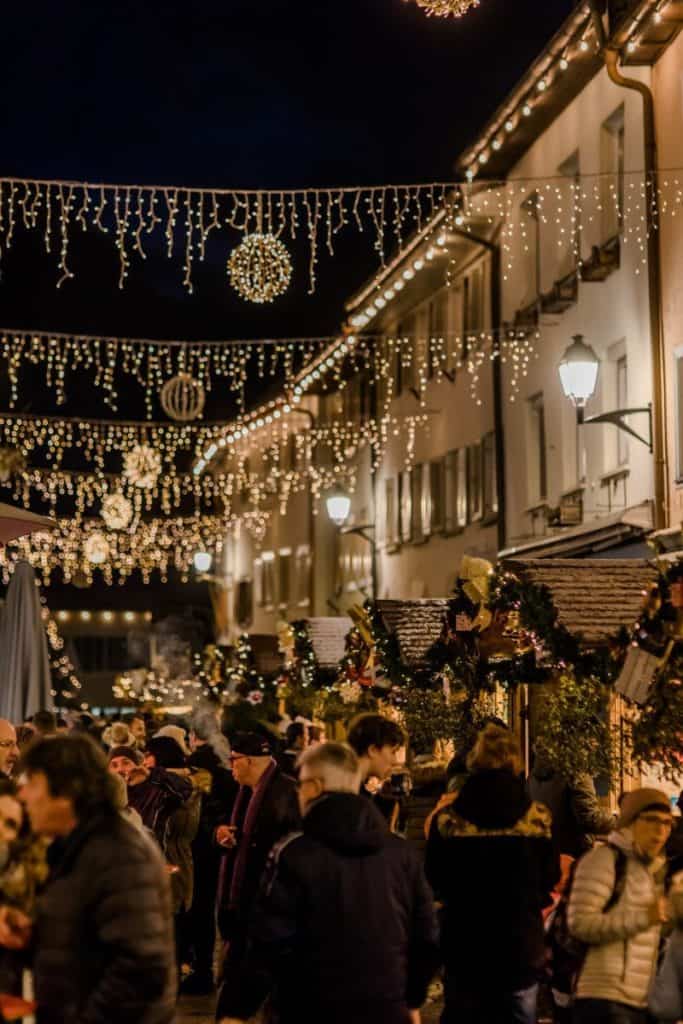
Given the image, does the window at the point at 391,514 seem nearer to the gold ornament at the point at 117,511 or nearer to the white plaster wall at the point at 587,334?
the gold ornament at the point at 117,511

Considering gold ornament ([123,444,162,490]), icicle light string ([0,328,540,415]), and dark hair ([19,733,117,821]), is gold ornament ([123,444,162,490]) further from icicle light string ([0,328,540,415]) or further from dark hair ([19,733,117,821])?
dark hair ([19,733,117,821])

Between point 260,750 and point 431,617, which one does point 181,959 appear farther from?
point 431,617

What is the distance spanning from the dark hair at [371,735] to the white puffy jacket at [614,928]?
4.05ft

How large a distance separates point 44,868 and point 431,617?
42.3ft

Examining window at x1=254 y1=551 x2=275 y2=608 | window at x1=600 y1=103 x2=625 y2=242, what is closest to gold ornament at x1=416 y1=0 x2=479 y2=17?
window at x1=600 y1=103 x2=625 y2=242

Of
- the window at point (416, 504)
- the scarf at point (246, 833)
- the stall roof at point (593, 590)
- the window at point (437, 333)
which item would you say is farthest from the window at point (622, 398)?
the window at point (416, 504)

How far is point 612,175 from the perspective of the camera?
70.3 ft

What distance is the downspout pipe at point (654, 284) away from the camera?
62.6 feet

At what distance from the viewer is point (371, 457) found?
3800 cm

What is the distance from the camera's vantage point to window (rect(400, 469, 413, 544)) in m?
34.3

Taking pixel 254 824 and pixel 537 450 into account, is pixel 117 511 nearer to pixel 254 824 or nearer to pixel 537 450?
pixel 537 450

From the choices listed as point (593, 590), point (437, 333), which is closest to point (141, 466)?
point (437, 333)

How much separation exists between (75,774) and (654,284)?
15216 millimetres

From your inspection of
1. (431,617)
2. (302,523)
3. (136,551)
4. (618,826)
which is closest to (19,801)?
(618,826)
